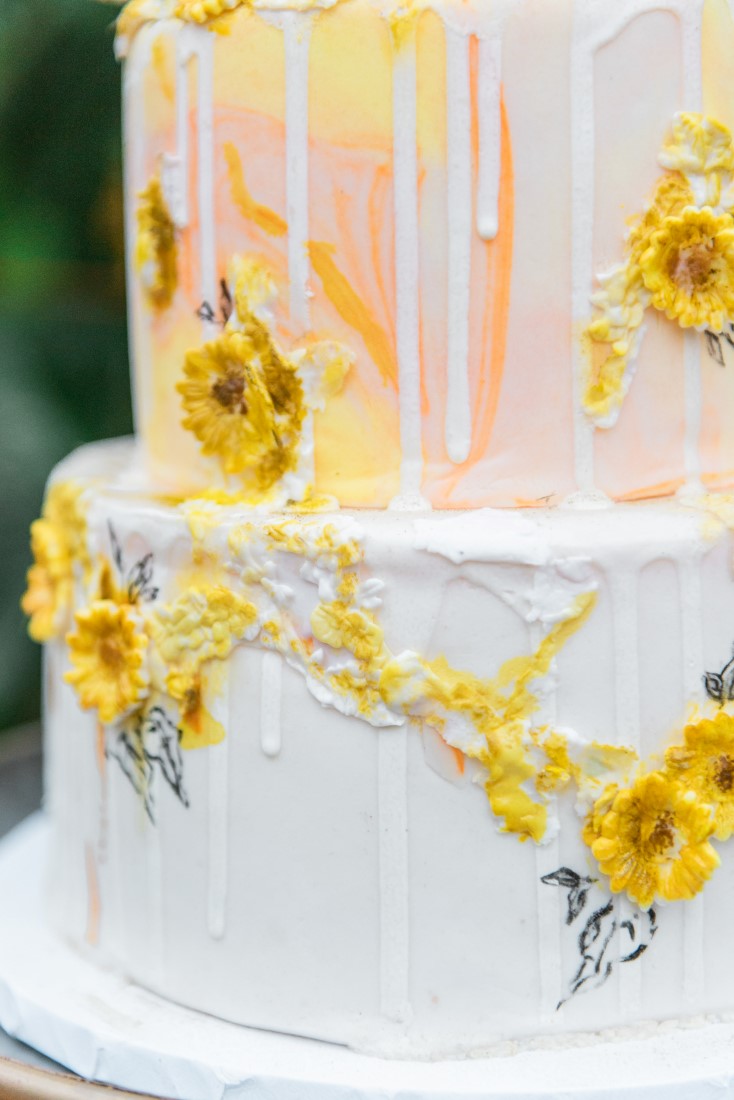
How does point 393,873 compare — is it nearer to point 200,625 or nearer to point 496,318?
point 200,625

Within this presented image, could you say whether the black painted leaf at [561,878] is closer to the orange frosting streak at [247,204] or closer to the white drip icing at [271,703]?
the white drip icing at [271,703]

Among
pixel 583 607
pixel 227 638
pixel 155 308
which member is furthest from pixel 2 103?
pixel 583 607

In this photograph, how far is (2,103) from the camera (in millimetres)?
1851

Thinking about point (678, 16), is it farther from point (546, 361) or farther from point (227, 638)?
point (227, 638)

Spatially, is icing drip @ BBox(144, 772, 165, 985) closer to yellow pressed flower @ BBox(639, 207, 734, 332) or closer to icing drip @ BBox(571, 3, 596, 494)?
icing drip @ BBox(571, 3, 596, 494)

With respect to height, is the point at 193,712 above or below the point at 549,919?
above

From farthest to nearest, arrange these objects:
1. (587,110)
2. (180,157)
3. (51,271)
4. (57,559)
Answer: (51,271) → (57,559) → (180,157) → (587,110)

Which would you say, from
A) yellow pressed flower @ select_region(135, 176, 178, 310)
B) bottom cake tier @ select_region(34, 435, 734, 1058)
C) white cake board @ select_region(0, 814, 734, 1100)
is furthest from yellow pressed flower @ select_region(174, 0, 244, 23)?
white cake board @ select_region(0, 814, 734, 1100)

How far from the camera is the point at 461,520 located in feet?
2.97

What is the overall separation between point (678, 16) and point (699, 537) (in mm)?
359

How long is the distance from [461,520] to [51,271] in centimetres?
137

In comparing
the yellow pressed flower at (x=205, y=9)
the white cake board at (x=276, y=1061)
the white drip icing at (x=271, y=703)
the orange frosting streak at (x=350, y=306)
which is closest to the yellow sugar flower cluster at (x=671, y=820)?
the white cake board at (x=276, y=1061)

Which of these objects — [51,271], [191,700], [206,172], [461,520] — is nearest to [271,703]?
[191,700]

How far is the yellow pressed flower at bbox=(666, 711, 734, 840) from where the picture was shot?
924mm
